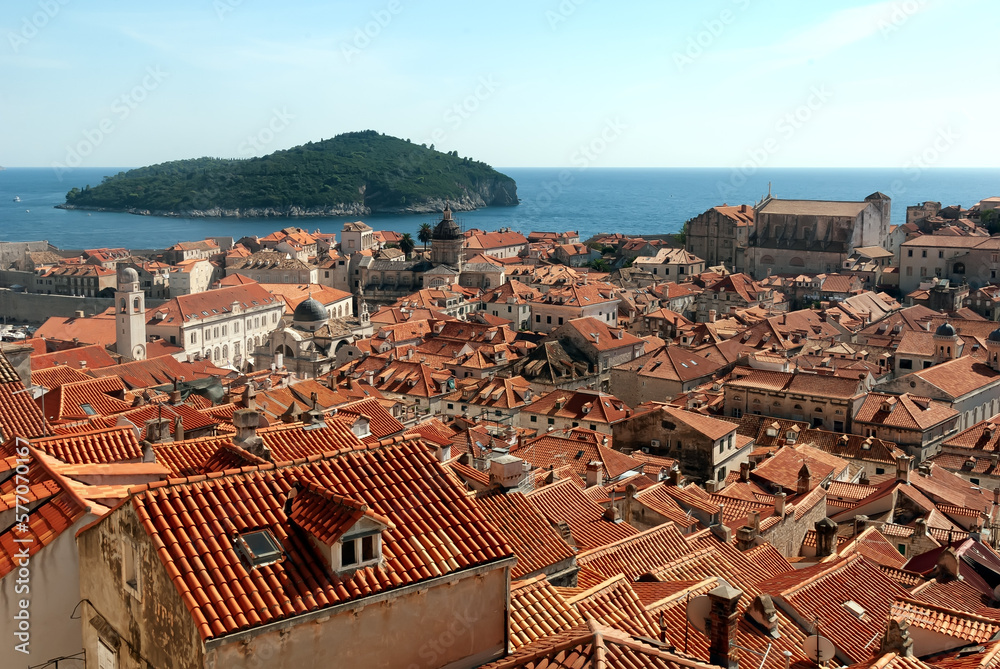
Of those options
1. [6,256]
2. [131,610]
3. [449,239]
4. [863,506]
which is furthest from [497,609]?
[6,256]

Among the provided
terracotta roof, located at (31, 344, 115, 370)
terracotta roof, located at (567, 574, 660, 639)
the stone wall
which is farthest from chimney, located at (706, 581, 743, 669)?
the stone wall

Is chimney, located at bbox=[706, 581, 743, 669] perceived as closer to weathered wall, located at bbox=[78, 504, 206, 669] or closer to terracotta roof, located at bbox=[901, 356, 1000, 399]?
weathered wall, located at bbox=[78, 504, 206, 669]

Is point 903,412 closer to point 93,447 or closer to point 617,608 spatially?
point 617,608

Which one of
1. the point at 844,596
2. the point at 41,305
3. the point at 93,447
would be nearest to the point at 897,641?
the point at 844,596

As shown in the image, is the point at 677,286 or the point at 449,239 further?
the point at 449,239

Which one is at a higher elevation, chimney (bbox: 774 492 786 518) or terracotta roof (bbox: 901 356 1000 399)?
chimney (bbox: 774 492 786 518)

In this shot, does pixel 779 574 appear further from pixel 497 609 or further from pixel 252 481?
pixel 252 481
